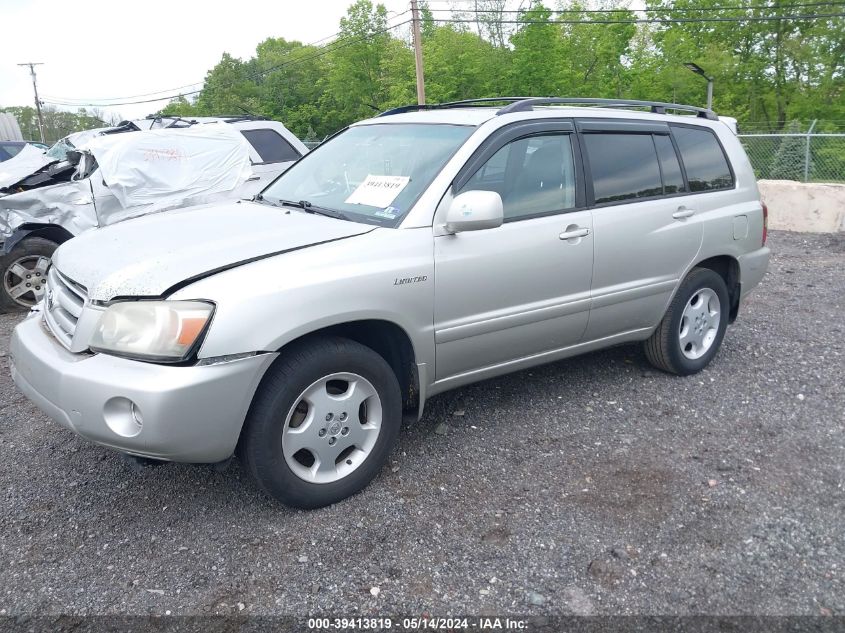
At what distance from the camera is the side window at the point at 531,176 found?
3703 millimetres

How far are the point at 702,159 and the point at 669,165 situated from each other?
37 centimetres

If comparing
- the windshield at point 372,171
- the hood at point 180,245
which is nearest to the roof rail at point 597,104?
the windshield at point 372,171

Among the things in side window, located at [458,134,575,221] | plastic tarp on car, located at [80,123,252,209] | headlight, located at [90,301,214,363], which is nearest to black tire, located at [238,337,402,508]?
headlight, located at [90,301,214,363]

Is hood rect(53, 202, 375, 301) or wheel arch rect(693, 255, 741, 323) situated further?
wheel arch rect(693, 255, 741, 323)

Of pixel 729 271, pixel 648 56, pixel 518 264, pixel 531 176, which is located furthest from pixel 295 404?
pixel 648 56

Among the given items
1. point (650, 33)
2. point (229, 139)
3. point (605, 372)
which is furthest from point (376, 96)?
point (605, 372)

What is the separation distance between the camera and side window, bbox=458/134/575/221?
12.1 ft

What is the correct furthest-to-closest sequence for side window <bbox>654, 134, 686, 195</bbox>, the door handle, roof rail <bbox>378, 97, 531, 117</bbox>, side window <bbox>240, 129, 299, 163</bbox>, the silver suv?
side window <bbox>240, 129, 299, 163</bbox>
side window <bbox>654, 134, 686, 195</bbox>
roof rail <bbox>378, 97, 531, 117</bbox>
the door handle
the silver suv

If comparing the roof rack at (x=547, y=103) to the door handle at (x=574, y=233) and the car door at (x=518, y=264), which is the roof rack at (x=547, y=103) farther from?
the door handle at (x=574, y=233)

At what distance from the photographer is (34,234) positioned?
7.14 metres

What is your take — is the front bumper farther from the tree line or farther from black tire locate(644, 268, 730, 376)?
the tree line

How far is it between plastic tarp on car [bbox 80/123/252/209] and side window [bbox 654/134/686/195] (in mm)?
5238

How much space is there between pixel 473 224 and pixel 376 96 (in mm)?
51945

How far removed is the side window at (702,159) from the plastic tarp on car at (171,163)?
208 inches
